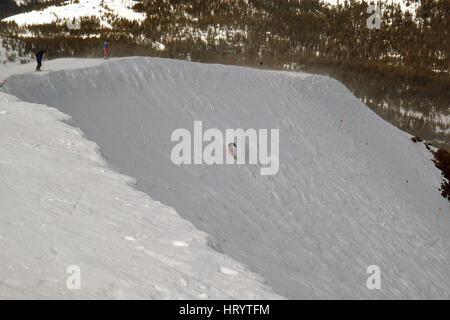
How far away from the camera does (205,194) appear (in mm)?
15039

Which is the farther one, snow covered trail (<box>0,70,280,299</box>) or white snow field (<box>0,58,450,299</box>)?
white snow field (<box>0,58,450,299</box>)

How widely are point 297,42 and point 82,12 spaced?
84677 millimetres

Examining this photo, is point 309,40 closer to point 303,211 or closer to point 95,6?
point 95,6

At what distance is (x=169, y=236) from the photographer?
8.00 meters

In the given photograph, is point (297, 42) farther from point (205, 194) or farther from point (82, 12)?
point (205, 194)

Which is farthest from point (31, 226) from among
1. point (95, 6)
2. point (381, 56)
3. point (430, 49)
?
point (430, 49)
